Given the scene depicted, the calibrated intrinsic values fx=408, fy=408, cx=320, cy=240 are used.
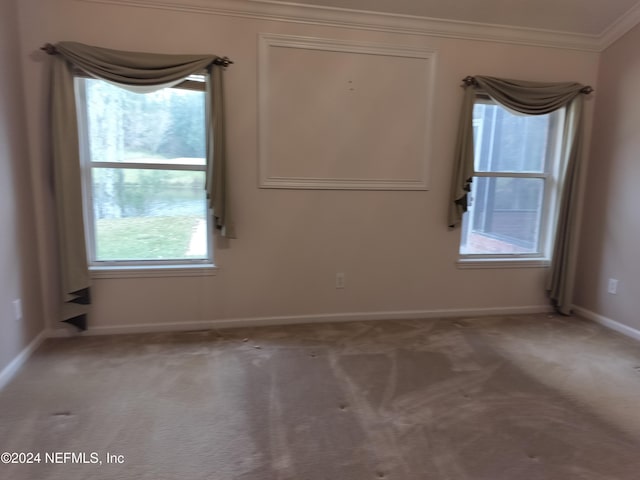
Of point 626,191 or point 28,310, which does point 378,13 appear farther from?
point 28,310

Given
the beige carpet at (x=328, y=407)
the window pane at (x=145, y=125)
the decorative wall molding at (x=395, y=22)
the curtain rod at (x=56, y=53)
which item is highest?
the decorative wall molding at (x=395, y=22)

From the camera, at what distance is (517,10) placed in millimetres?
3166

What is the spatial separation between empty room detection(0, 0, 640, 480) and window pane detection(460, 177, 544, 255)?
0.07 ft

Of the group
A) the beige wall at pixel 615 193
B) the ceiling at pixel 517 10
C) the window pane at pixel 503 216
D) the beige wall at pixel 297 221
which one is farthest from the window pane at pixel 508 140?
the ceiling at pixel 517 10

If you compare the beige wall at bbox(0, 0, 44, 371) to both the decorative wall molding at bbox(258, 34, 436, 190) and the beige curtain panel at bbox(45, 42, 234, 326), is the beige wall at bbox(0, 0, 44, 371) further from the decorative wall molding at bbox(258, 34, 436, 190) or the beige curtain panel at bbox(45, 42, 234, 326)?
the decorative wall molding at bbox(258, 34, 436, 190)

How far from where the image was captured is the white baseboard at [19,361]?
2.35 metres

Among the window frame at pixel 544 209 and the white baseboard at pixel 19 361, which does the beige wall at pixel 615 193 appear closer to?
the window frame at pixel 544 209

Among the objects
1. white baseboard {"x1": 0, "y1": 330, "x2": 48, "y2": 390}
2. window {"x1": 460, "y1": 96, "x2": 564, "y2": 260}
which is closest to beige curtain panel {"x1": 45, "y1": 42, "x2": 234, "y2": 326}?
white baseboard {"x1": 0, "y1": 330, "x2": 48, "y2": 390}

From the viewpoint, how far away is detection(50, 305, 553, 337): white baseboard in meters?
3.08

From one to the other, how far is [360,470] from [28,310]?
2396mm

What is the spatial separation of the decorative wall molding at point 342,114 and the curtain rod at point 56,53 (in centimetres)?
Result: 24

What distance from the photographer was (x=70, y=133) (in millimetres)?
2730

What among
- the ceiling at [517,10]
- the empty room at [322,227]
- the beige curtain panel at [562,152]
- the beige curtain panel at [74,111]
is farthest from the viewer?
the beige curtain panel at [562,152]

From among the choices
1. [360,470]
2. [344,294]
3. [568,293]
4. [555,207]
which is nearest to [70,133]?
[344,294]
